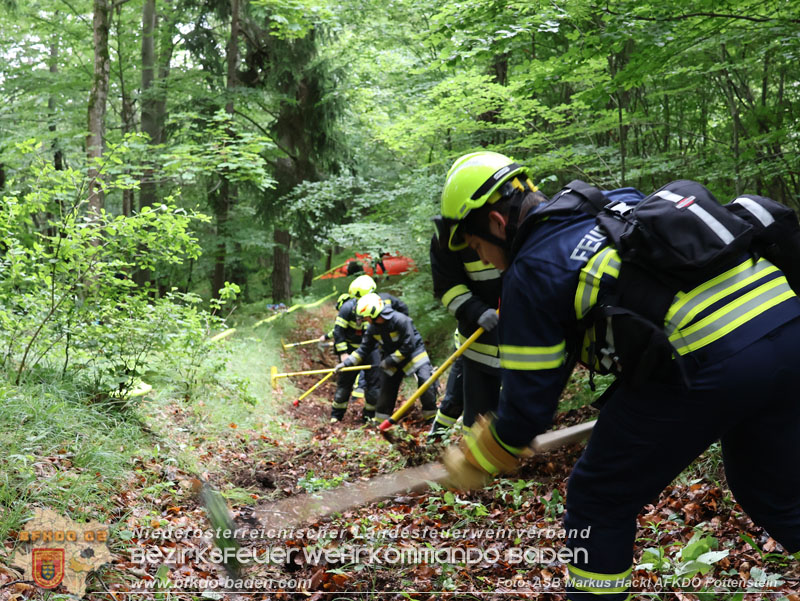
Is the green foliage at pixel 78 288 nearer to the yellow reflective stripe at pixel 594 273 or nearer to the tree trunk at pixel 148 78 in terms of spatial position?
the yellow reflective stripe at pixel 594 273

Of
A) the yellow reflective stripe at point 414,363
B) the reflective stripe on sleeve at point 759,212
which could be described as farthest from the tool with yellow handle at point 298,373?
the reflective stripe on sleeve at point 759,212

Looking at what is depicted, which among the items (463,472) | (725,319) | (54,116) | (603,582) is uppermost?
(54,116)

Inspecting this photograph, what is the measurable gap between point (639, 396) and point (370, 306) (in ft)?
20.4

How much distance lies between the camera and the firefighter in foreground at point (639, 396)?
1911 mm

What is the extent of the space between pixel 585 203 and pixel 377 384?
24.5 feet

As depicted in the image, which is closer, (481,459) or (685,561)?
(481,459)

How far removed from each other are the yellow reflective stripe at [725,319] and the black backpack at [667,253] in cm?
7

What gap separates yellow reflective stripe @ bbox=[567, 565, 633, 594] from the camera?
210 cm

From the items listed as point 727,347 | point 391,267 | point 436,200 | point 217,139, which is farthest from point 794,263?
point 391,267

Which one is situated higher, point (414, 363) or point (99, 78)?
point (99, 78)

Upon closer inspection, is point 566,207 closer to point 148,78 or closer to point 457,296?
point 457,296

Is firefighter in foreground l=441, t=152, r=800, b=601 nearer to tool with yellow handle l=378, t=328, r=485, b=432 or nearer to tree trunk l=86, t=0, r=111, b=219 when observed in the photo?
tool with yellow handle l=378, t=328, r=485, b=432

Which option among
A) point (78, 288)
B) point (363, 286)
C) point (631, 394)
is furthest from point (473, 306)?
point (363, 286)

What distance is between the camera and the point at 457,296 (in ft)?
13.8
